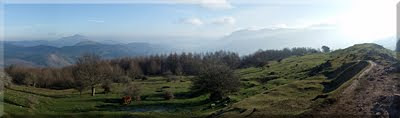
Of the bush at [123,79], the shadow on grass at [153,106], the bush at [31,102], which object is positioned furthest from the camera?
the bush at [123,79]

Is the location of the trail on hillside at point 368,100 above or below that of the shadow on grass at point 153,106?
above

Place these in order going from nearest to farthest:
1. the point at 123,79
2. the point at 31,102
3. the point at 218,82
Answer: the point at 31,102 → the point at 218,82 → the point at 123,79

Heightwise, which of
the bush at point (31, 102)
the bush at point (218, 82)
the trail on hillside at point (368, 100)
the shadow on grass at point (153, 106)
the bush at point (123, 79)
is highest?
the trail on hillside at point (368, 100)

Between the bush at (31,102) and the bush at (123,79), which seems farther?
the bush at (123,79)

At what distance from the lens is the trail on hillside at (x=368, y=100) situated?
31312mm

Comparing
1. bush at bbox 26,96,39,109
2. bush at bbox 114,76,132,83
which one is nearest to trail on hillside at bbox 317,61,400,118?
bush at bbox 26,96,39,109

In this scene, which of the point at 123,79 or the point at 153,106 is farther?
the point at 123,79

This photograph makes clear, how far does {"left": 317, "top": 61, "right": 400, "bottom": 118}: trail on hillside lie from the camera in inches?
1233

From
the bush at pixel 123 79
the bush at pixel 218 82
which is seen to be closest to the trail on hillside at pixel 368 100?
the bush at pixel 218 82

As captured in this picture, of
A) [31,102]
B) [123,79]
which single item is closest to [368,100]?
[31,102]

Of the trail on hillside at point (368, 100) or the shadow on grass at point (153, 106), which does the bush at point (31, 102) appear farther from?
the trail on hillside at point (368, 100)

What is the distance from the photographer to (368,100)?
3519cm

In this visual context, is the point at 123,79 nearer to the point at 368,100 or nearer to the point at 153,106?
the point at 153,106

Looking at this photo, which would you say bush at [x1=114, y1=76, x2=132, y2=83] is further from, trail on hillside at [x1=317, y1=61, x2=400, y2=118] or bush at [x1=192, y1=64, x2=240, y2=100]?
trail on hillside at [x1=317, y1=61, x2=400, y2=118]
